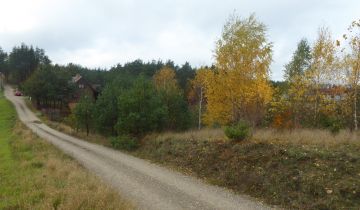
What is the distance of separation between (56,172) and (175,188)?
5501mm

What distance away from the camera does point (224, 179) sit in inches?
604

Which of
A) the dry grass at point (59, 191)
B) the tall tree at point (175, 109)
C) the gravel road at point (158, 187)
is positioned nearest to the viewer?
the dry grass at point (59, 191)

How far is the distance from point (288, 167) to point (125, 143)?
54.4ft

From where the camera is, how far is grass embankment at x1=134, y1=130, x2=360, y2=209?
11.3 m

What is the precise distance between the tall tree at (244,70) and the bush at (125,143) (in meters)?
6.98

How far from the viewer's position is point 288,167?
13359 millimetres

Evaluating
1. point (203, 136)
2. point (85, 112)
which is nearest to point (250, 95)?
point (203, 136)

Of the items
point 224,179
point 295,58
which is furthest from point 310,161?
point 295,58

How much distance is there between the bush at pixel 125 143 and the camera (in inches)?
1086

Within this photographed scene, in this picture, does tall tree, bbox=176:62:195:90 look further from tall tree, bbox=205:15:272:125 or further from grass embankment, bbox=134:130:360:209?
grass embankment, bbox=134:130:360:209

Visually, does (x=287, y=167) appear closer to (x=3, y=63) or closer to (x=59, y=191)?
(x=59, y=191)

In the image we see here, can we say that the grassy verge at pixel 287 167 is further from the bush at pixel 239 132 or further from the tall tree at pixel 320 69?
the tall tree at pixel 320 69

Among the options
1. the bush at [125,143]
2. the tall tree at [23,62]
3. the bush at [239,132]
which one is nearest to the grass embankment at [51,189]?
the bush at [239,132]

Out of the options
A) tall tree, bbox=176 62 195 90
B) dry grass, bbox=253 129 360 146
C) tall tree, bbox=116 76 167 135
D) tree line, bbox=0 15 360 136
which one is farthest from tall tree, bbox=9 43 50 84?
dry grass, bbox=253 129 360 146
